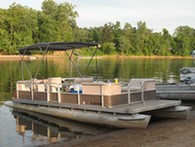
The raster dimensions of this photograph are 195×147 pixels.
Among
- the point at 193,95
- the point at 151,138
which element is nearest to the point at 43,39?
the point at 193,95

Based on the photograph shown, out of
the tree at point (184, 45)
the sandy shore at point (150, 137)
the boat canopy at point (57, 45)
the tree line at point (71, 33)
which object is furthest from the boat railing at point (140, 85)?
the tree at point (184, 45)

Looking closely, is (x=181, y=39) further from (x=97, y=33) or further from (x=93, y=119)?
(x=93, y=119)

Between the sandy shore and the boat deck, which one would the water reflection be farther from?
the sandy shore

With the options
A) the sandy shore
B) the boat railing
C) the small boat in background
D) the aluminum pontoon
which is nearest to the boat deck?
the aluminum pontoon

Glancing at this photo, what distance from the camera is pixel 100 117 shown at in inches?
467

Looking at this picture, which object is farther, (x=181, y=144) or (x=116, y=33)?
(x=116, y=33)

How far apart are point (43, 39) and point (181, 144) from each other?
95652 millimetres

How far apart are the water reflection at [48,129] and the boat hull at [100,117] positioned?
0.75ft

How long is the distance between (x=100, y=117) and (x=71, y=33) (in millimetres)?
106878

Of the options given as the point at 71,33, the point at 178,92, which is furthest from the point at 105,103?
the point at 71,33

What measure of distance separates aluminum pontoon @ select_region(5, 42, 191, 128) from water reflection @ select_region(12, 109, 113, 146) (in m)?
0.25

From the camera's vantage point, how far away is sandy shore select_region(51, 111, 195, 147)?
9359 millimetres

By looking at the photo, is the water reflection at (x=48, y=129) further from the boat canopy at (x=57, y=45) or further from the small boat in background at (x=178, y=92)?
the small boat in background at (x=178, y=92)

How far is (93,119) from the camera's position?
12.1m
